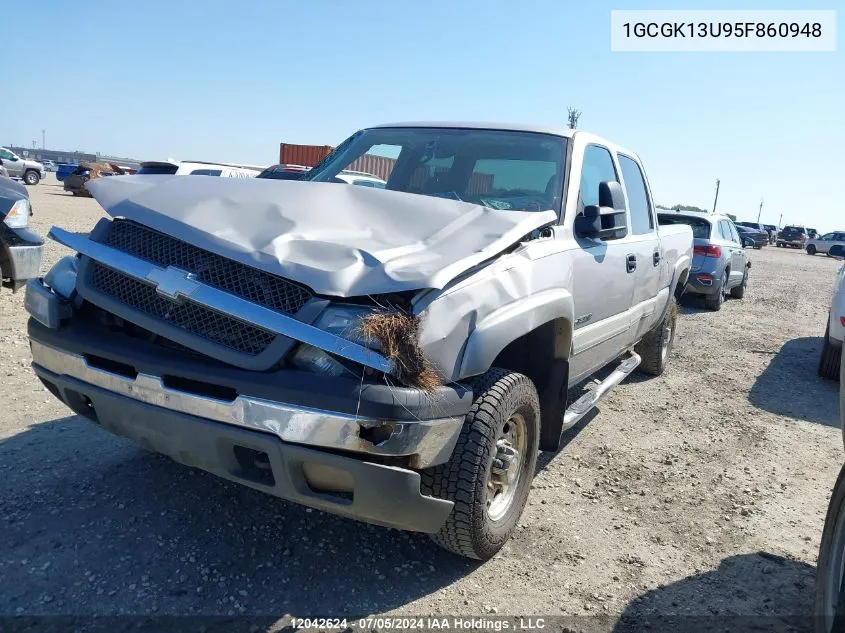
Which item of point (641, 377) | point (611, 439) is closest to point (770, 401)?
point (641, 377)

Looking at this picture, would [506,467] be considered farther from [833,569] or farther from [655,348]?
[655,348]

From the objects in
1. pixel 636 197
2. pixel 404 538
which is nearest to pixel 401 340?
pixel 404 538

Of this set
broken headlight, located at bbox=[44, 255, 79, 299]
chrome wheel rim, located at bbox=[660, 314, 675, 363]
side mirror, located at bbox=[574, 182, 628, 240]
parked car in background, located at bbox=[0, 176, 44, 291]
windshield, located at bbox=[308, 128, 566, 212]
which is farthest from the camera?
chrome wheel rim, located at bbox=[660, 314, 675, 363]

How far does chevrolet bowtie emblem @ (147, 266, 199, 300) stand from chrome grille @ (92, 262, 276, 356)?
0.07 m

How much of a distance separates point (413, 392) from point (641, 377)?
491 cm

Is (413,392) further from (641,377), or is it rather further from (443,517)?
(641,377)

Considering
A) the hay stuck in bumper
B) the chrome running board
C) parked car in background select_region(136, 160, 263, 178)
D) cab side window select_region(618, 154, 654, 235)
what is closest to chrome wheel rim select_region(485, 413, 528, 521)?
the chrome running board

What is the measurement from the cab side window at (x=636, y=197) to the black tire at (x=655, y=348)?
1.17 m

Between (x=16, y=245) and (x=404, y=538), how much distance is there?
189 inches

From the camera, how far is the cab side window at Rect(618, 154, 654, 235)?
4863 mm

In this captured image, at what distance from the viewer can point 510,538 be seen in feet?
10.6

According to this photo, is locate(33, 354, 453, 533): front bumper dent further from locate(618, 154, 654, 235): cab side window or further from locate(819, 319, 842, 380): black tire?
locate(819, 319, 842, 380): black tire

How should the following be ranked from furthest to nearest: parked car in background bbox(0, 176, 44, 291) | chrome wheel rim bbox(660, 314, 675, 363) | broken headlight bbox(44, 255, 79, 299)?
chrome wheel rim bbox(660, 314, 675, 363) → parked car in background bbox(0, 176, 44, 291) → broken headlight bbox(44, 255, 79, 299)

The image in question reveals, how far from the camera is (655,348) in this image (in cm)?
635
